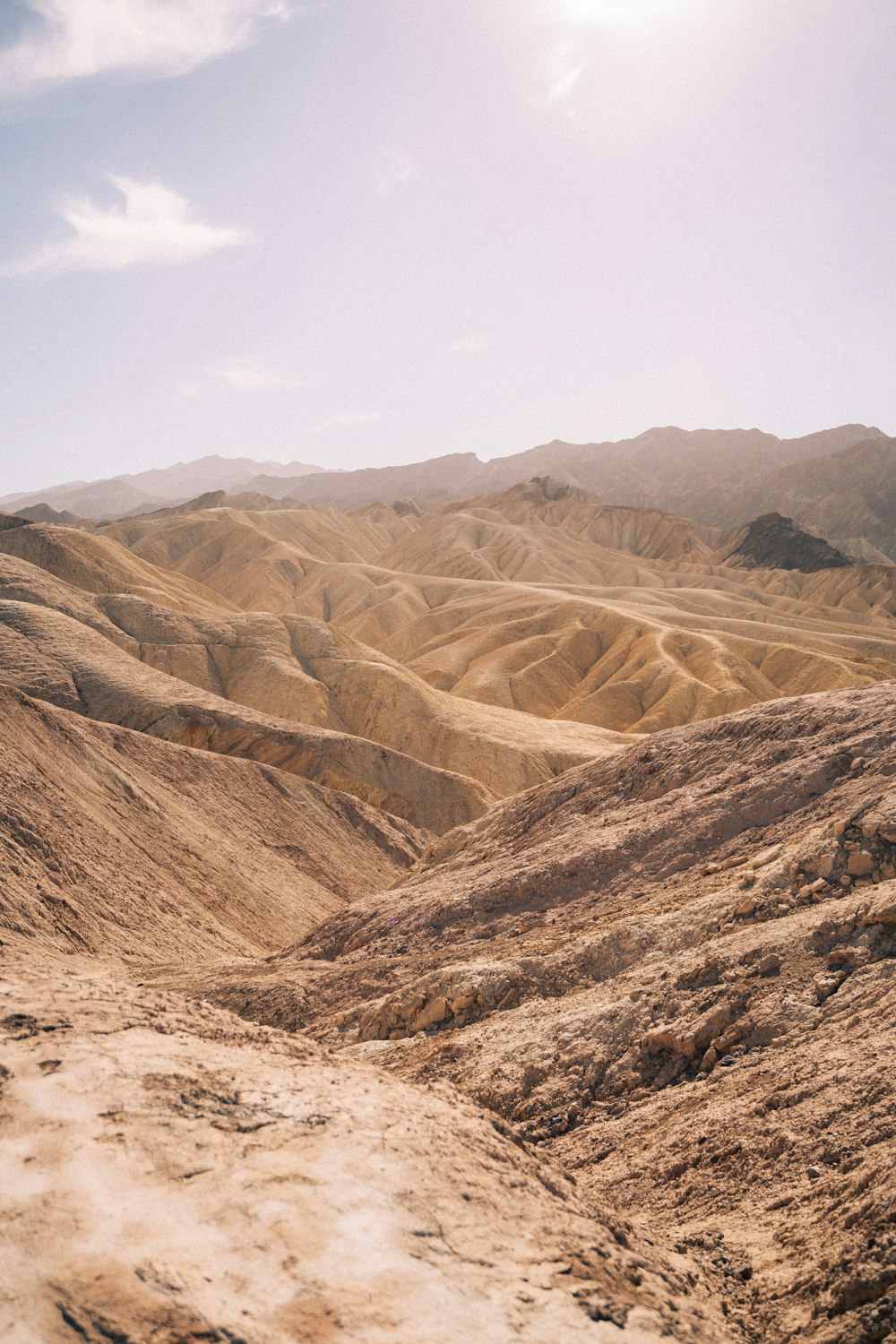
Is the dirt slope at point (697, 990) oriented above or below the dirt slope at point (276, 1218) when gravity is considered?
below

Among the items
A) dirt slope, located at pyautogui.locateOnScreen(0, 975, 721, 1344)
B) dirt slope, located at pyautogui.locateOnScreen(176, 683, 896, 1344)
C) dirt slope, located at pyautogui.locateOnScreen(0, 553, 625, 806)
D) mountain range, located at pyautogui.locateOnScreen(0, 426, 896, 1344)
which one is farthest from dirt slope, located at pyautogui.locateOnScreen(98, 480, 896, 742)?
dirt slope, located at pyautogui.locateOnScreen(0, 975, 721, 1344)

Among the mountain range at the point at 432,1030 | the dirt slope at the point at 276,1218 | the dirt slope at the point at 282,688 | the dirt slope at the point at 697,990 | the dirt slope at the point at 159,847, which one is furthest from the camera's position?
the dirt slope at the point at 282,688

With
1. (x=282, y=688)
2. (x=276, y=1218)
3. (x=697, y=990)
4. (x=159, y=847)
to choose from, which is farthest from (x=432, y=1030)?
(x=282, y=688)

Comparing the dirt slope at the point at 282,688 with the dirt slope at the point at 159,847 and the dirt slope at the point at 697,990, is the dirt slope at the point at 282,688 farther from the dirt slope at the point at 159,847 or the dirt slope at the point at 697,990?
the dirt slope at the point at 697,990

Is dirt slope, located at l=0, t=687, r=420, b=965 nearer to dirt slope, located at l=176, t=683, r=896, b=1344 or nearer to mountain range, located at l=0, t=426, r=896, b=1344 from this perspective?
mountain range, located at l=0, t=426, r=896, b=1344

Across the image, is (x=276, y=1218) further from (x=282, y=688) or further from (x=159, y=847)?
(x=282, y=688)

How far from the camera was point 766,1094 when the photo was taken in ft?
21.8

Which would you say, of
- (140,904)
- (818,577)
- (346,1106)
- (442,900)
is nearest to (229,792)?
(140,904)

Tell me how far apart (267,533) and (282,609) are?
26393 millimetres

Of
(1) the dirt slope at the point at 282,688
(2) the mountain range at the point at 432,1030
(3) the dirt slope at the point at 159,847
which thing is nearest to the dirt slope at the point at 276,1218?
(2) the mountain range at the point at 432,1030

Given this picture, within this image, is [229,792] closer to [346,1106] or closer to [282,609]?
[346,1106]

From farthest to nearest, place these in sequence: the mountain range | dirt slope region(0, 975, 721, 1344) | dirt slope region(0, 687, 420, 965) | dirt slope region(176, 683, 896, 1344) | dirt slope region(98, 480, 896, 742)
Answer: dirt slope region(98, 480, 896, 742) → dirt slope region(0, 687, 420, 965) → dirt slope region(176, 683, 896, 1344) → the mountain range → dirt slope region(0, 975, 721, 1344)

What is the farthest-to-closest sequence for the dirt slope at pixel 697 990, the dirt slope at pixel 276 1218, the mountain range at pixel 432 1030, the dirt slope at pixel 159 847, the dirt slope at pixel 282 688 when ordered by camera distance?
the dirt slope at pixel 282 688 < the dirt slope at pixel 159 847 < the dirt slope at pixel 697 990 < the mountain range at pixel 432 1030 < the dirt slope at pixel 276 1218

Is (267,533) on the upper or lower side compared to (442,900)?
upper
